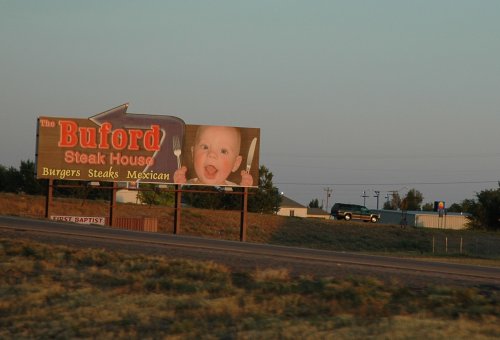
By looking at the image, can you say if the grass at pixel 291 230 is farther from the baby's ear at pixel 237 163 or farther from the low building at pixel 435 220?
the low building at pixel 435 220

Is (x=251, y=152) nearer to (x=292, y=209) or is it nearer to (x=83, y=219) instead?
(x=83, y=219)

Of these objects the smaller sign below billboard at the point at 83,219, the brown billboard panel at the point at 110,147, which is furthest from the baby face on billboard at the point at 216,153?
the smaller sign below billboard at the point at 83,219

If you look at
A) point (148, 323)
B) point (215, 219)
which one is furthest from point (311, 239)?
point (148, 323)

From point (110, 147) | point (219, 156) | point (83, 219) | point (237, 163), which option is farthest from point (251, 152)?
point (83, 219)

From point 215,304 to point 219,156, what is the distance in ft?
110

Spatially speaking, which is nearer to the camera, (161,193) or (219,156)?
(219,156)

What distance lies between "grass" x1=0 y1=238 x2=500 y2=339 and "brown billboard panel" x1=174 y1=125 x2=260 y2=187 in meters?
28.6

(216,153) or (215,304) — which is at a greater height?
(216,153)

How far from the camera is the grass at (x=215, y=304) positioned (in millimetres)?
10727

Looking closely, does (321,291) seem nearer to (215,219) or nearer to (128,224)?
(128,224)

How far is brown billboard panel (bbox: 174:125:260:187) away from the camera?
148ft

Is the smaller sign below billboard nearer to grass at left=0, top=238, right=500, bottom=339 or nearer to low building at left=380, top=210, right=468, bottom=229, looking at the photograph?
grass at left=0, top=238, right=500, bottom=339

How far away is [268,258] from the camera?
18938 millimetres

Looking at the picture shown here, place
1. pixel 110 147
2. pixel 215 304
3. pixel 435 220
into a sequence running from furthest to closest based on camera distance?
pixel 435 220 < pixel 110 147 < pixel 215 304
